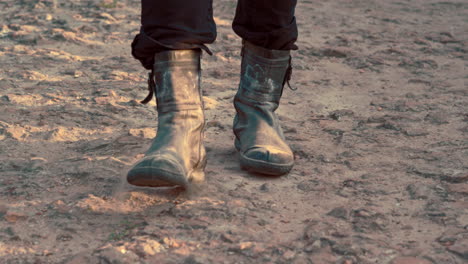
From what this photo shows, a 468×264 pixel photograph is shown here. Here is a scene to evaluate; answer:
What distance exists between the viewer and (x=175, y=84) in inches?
69.5

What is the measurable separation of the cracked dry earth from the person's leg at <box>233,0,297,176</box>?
7 cm

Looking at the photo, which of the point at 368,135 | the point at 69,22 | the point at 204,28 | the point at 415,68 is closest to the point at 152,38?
the point at 204,28

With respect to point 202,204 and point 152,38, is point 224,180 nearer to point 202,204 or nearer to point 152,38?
point 202,204

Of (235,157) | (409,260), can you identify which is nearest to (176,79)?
(235,157)

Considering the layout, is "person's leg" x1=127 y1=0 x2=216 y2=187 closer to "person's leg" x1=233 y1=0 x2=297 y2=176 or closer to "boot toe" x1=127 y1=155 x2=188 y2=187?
"boot toe" x1=127 y1=155 x2=188 y2=187

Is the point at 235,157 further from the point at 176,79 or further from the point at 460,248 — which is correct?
the point at 460,248

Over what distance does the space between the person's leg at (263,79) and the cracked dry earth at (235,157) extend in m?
0.07

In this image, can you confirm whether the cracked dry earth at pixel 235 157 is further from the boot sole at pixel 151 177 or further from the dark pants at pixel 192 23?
the dark pants at pixel 192 23

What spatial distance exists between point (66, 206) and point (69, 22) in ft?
7.64

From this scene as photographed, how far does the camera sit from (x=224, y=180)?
6.18ft

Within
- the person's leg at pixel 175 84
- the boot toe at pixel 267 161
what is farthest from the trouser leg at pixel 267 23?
the boot toe at pixel 267 161

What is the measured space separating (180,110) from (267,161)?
0.32 m

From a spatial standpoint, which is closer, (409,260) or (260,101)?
(409,260)

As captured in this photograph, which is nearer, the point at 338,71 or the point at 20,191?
the point at 20,191
